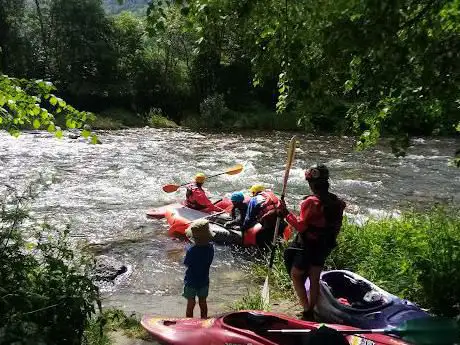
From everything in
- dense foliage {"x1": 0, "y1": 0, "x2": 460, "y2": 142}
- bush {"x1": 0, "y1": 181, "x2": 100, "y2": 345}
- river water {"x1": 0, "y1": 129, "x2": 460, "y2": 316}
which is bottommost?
river water {"x1": 0, "y1": 129, "x2": 460, "y2": 316}

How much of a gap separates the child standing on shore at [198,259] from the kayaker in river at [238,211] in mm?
3470

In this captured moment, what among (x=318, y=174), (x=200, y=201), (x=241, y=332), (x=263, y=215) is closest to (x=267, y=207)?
(x=263, y=215)

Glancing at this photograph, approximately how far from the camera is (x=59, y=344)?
9.89ft

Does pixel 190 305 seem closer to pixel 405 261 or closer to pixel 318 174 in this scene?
pixel 318 174

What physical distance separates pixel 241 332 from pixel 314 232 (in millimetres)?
1257

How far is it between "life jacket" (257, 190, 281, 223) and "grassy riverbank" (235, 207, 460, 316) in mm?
971

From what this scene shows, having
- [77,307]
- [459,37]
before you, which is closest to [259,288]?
[77,307]

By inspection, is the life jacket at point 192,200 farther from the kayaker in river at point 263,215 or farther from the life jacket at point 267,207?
the life jacket at point 267,207

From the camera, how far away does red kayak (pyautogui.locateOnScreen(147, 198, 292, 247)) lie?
790 centimetres

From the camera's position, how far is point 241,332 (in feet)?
12.0

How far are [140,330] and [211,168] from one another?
9683 millimetres

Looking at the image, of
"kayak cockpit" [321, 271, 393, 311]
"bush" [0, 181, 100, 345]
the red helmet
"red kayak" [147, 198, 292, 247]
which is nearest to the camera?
"bush" [0, 181, 100, 345]

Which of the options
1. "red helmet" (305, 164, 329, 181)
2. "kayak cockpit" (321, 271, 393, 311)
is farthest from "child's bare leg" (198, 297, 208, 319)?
"red helmet" (305, 164, 329, 181)

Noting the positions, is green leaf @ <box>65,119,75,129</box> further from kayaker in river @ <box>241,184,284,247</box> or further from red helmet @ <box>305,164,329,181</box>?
kayaker in river @ <box>241,184,284,247</box>
